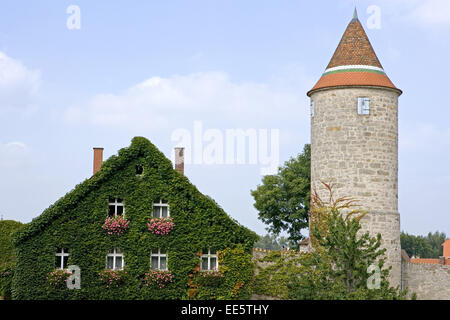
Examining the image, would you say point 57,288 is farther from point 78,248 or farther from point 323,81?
point 323,81

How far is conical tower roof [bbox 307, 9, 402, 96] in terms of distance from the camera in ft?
111

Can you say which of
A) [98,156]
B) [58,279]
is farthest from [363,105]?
[58,279]

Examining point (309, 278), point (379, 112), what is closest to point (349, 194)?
point (379, 112)

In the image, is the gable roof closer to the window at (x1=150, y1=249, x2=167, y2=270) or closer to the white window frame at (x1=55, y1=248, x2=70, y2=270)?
the white window frame at (x1=55, y1=248, x2=70, y2=270)

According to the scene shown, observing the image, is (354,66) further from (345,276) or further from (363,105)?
(345,276)

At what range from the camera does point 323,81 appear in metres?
34.6

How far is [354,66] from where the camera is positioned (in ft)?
112

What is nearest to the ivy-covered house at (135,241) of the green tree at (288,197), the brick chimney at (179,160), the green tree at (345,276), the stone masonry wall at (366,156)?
the brick chimney at (179,160)

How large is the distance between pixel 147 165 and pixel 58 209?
4.31 m

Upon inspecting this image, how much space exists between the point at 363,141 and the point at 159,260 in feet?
35.1

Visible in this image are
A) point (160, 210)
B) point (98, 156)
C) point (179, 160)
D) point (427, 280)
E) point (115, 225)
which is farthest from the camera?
point (98, 156)

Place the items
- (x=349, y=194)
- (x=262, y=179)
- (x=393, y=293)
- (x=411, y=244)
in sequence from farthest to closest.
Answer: (x=411, y=244), (x=262, y=179), (x=349, y=194), (x=393, y=293)

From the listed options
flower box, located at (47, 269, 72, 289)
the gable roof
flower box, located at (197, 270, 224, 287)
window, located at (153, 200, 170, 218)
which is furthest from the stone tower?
flower box, located at (47, 269, 72, 289)

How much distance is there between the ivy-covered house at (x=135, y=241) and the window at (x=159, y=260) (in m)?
0.04
